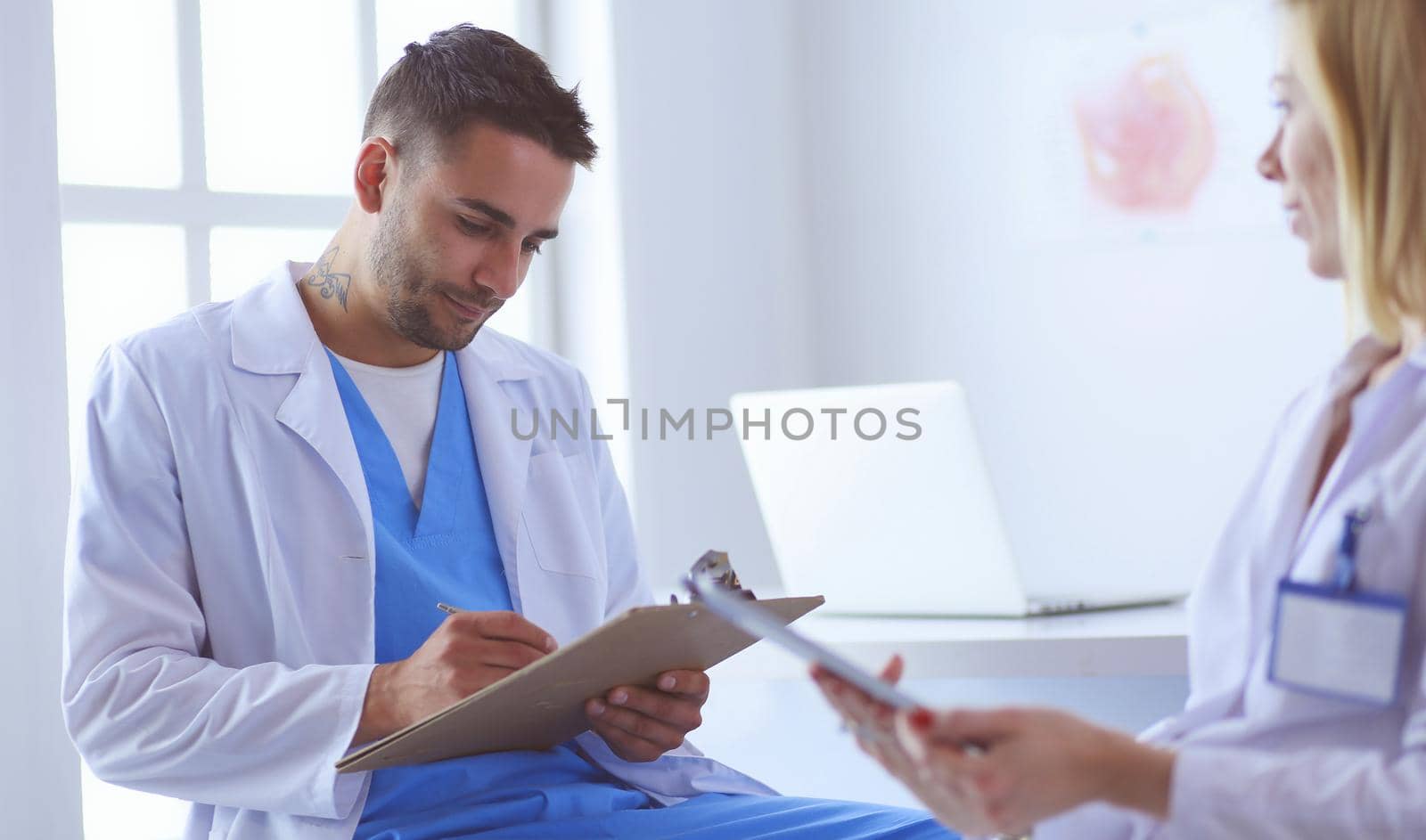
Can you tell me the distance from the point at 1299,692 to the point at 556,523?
0.98 m

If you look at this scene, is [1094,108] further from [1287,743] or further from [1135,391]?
[1287,743]

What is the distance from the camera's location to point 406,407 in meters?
1.65

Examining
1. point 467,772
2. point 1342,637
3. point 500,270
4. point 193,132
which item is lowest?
point 467,772

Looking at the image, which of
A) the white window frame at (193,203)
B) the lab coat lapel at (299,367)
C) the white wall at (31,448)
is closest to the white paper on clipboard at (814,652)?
the lab coat lapel at (299,367)

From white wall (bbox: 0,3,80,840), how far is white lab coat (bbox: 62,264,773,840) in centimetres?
54

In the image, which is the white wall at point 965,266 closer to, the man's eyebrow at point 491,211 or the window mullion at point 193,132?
the window mullion at point 193,132

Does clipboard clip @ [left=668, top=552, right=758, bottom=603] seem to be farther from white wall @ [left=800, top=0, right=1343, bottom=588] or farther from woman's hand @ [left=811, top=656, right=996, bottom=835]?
white wall @ [left=800, top=0, right=1343, bottom=588]

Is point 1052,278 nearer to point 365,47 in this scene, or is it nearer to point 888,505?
point 888,505

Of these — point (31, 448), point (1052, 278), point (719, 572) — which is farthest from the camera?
point (1052, 278)

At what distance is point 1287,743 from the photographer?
889 millimetres

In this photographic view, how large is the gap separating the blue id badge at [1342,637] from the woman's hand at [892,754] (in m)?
0.22

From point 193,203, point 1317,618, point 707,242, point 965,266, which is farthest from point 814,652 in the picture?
point 965,266

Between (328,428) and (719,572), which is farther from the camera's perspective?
(328,428)

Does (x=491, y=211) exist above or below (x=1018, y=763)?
above
